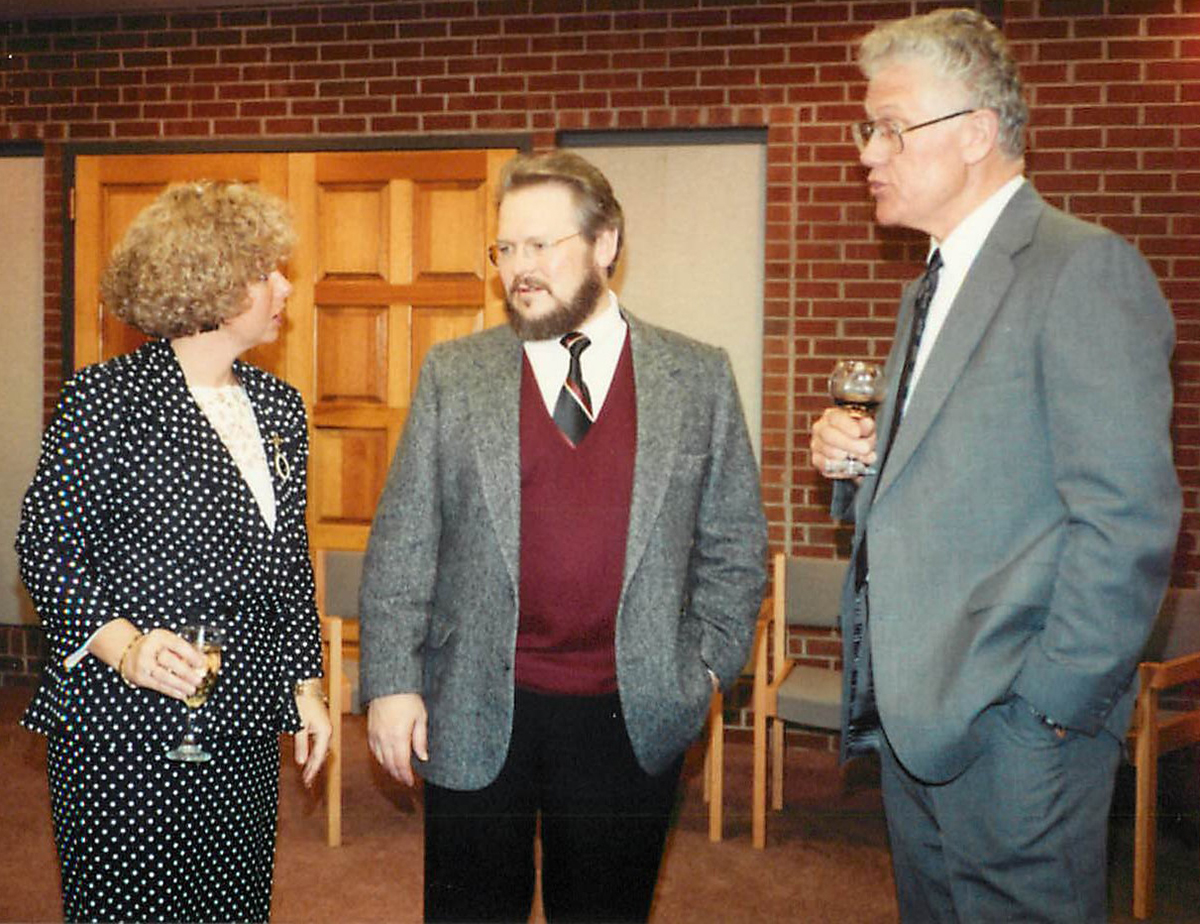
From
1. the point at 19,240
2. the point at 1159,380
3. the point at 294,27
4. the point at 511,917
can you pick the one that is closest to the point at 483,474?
the point at 511,917

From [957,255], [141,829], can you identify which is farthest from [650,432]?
[141,829]

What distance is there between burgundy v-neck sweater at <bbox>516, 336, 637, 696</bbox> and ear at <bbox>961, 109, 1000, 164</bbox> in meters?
0.79

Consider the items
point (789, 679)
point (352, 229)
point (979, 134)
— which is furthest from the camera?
point (352, 229)

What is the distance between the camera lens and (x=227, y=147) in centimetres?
545

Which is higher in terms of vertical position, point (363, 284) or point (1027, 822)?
point (363, 284)

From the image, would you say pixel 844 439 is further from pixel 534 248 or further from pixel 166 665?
pixel 166 665

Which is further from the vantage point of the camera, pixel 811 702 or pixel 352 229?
pixel 352 229

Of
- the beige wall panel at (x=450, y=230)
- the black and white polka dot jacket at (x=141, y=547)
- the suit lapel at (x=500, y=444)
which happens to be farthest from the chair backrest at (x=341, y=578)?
the suit lapel at (x=500, y=444)

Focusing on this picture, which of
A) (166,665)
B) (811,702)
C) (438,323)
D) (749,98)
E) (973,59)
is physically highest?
(749,98)

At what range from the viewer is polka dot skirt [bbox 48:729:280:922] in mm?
1976

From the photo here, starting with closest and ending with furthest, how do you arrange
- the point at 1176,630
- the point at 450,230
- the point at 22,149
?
the point at 1176,630 → the point at 450,230 → the point at 22,149

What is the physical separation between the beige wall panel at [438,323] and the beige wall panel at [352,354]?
0.15 meters

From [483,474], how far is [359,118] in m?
3.68

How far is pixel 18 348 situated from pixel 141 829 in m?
4.50
